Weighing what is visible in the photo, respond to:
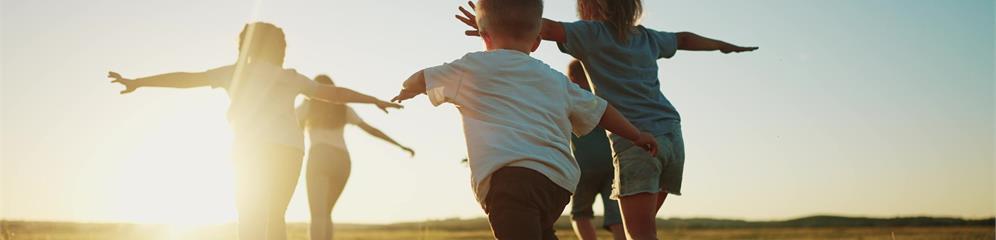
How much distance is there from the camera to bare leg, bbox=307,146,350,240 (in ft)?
30.1

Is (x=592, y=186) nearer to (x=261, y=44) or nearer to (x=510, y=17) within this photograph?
(x=261, y=44)

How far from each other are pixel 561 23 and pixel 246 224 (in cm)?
280

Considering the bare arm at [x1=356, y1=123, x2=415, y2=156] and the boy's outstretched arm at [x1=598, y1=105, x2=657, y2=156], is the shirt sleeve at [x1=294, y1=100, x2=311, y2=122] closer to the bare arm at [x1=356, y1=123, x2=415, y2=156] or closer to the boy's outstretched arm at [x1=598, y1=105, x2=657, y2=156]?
the bare arm at [x1=356, y1=123, x2=415, y2=156]

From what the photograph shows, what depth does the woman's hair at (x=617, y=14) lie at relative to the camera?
5.23 m

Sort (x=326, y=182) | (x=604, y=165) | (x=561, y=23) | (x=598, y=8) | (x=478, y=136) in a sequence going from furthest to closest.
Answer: (x=326, y=182)
(x=604, y=165)
(x=598, y=8)
(x=561, y=23)
(x=478, y=136)

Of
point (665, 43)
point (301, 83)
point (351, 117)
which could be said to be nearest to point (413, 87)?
point (665, 43)

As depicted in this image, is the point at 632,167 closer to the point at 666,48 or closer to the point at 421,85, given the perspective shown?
the point at 666,48

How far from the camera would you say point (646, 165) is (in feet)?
16.4

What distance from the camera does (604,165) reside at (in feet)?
23.5

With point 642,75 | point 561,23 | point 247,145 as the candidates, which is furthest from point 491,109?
point 247,145

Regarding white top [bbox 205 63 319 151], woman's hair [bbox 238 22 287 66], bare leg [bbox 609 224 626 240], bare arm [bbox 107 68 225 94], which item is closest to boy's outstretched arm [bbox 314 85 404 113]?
white top [bbox 205 63 319 151]

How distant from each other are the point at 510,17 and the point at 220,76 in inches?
134

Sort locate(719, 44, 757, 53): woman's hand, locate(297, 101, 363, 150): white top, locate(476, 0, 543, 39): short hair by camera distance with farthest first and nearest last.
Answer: locate(297, 101, 363, 150): white top → locate(719, 44, 757, 53): woman's hand → locate(476, 0, 543, 39): short hair

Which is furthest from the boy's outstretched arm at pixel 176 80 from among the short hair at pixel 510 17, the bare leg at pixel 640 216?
the short hair at pixel 510 17
